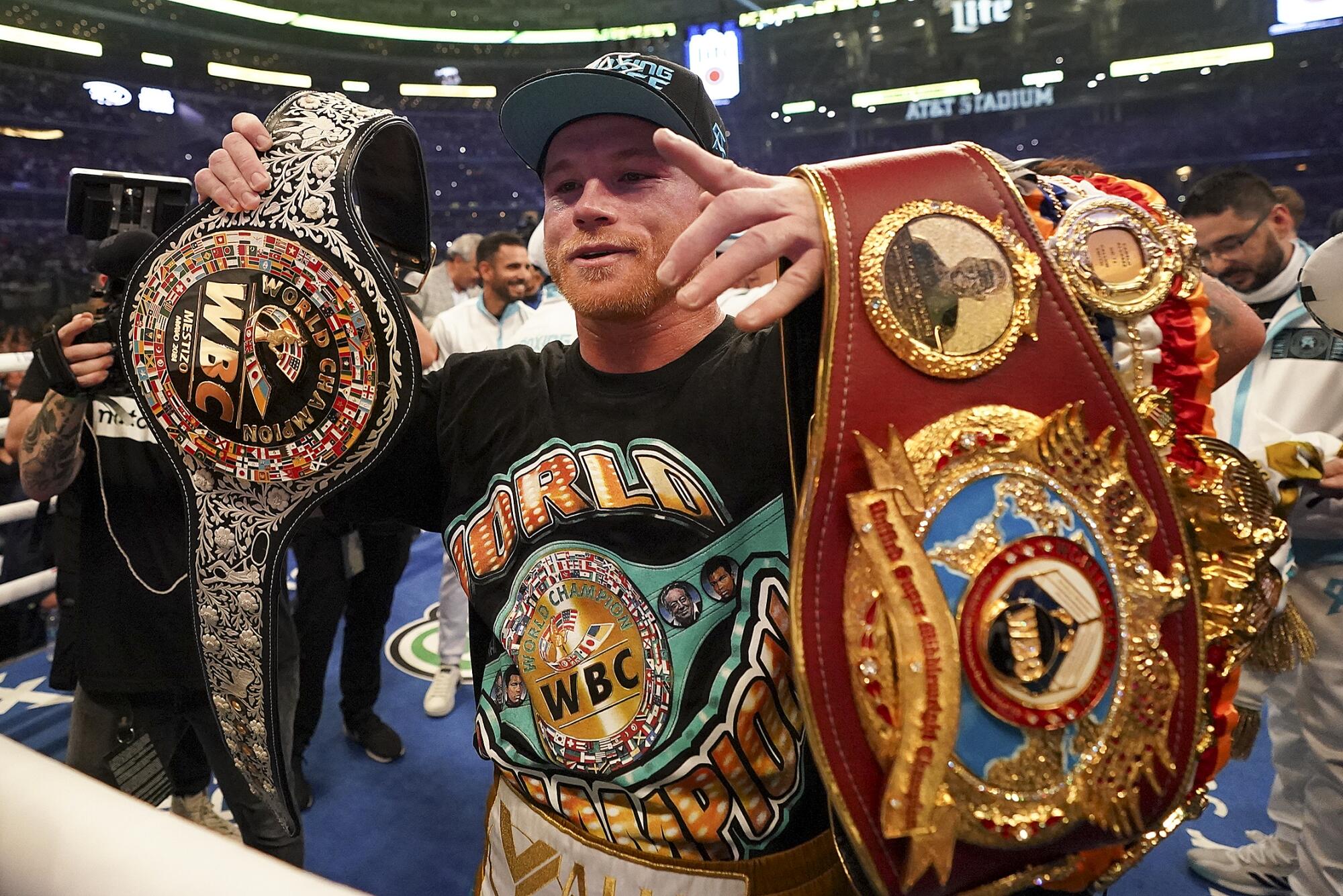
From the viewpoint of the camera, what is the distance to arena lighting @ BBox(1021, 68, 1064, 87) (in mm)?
6672

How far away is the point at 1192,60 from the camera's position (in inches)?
243

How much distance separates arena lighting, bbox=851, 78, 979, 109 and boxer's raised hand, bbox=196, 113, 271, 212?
7.44 metres

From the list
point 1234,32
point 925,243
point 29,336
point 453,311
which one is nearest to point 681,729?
point 925,243

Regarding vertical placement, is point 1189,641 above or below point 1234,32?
below

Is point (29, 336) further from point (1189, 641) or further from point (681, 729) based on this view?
point (1189, 641)

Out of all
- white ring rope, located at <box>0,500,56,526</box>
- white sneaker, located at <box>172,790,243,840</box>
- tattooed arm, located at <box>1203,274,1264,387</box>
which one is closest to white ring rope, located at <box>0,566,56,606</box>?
white ring rope, located at <box>0,500,56,526</box>

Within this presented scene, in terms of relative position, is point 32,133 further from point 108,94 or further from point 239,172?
point 239,172

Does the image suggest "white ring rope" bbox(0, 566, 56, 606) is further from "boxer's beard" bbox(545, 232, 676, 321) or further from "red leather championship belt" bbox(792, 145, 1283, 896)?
"red leather championship belt" bbox(792, 145, 1283, 896)

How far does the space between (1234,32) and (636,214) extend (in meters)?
7.29

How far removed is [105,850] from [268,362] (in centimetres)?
55

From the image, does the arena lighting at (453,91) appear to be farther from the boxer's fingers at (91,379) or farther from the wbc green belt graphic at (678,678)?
the wbc green belt graphic at (678,678)

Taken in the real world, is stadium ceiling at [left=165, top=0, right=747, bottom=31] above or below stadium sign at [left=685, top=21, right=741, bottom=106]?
above

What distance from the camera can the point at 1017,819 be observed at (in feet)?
1.50

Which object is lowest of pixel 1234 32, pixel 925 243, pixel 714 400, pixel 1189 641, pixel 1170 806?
pixel 1170 806
